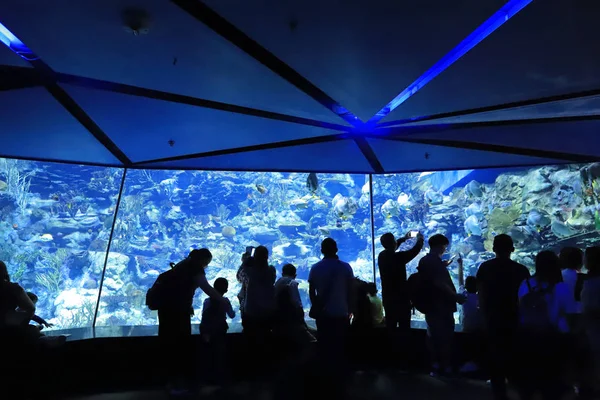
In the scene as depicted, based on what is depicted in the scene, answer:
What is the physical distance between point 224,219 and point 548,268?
107ft

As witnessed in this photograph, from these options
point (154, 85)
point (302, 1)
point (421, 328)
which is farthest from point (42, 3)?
point (421, 328)

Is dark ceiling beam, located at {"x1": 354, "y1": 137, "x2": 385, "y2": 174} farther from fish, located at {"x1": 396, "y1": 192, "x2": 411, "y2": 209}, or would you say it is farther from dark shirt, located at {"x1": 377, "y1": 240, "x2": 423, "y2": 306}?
fish, located at {"x1": 396, "y1": 192, "x2": 411, "y2": 209}

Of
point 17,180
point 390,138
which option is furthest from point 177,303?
point 17,180

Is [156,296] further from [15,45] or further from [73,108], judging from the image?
[73,108]

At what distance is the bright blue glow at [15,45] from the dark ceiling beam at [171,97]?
354 mm

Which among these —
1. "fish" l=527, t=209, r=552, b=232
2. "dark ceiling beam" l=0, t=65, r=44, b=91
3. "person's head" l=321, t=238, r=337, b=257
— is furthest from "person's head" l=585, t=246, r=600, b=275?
"fish" l=527, t=209, r=552, b=232

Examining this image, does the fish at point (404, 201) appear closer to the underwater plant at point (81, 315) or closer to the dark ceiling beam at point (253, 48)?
the underwater plant at point (81, 315)

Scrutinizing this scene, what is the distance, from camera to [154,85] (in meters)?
4.47

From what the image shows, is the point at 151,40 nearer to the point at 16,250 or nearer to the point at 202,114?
the point at 202,114

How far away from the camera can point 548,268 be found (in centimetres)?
323

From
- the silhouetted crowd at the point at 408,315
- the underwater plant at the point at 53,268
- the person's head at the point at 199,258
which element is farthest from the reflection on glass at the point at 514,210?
the underwater plant at the point at 53,268

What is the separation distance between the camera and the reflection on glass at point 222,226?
27.5 meters

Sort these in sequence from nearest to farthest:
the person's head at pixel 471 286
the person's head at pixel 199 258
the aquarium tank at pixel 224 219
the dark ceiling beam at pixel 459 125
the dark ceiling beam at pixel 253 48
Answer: the dark ceiling beam at pixel 253 48, the person's head at pixel 199 258, the dark ceiling beam at pixel 459 125, the person's head at pixel 471 286, the aquarium tank at pixel 224 219

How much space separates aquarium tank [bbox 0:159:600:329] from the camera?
19984mm
